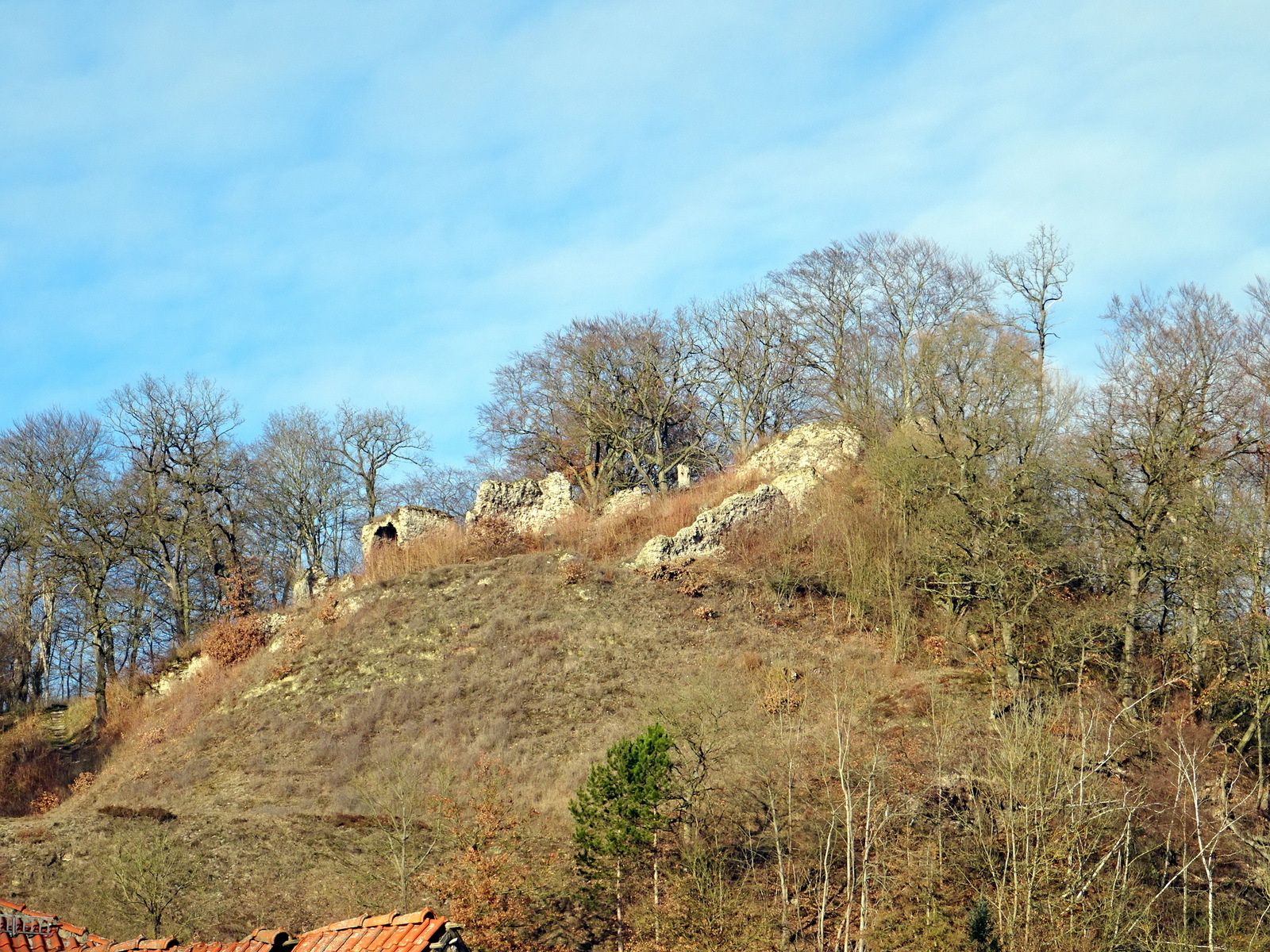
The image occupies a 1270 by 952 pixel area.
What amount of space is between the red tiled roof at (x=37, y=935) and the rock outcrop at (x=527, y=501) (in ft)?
80.9

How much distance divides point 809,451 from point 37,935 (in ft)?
88.5

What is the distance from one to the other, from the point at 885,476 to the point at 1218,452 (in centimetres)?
752

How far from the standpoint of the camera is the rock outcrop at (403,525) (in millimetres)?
35656

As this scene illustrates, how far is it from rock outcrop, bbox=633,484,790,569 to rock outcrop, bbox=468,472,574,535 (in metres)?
6.47

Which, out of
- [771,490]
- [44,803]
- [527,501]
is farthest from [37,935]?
[527,501]

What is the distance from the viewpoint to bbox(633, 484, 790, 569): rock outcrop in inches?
1225

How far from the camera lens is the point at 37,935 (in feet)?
40.3

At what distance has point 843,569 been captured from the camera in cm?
2878

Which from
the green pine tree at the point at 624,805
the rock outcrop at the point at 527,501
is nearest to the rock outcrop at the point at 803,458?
the rock outcrop at the point at 527,501

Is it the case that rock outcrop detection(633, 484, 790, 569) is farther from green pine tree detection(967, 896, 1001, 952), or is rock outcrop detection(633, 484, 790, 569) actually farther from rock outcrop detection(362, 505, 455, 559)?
green pine tree detection(967, 896, 1001, 952)

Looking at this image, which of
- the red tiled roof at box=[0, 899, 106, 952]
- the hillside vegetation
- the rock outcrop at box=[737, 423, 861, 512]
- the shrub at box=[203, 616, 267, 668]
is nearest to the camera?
the red tiled roof at box=[0, 899, 106, 952]

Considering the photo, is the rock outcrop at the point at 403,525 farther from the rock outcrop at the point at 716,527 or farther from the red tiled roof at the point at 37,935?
the red tiled roof at the point at 37,935

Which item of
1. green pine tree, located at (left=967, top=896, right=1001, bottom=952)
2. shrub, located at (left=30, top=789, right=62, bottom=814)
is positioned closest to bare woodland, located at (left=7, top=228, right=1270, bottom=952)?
green pine tree, located at (left=967, top=896, right=1001, bottom=952)

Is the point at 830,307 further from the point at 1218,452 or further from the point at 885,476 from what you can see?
the point at 1218,452
